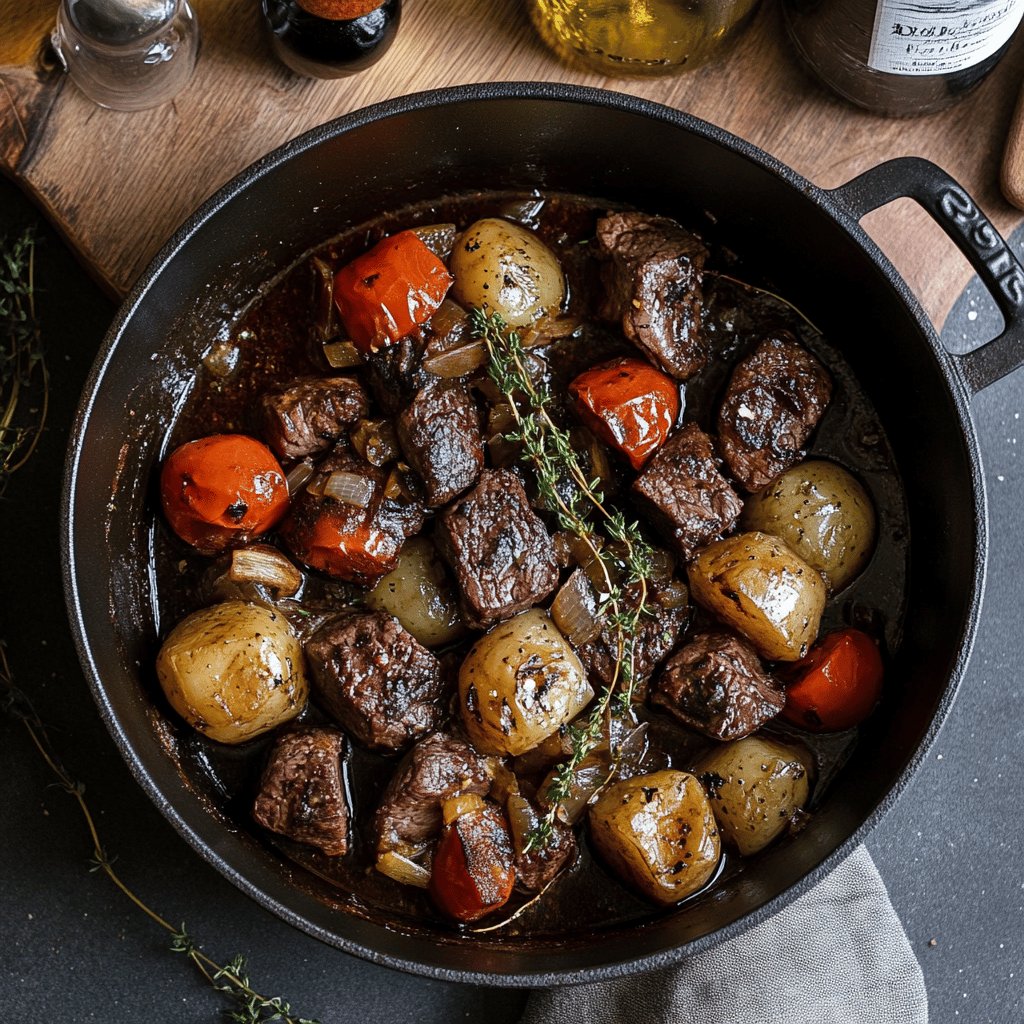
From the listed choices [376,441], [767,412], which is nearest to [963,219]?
[767,412]

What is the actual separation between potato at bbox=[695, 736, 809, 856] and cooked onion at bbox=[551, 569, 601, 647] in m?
0.37

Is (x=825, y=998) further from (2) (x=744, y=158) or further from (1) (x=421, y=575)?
(2) (x=744, y=158)

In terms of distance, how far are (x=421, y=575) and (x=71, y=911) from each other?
3.74 ft

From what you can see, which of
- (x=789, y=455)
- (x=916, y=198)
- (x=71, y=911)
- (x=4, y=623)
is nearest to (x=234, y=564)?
(x=4, y=623)

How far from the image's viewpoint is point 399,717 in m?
2.31

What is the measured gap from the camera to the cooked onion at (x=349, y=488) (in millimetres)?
2322

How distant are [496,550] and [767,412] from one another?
2.14ft

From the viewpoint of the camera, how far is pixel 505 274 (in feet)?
7.90

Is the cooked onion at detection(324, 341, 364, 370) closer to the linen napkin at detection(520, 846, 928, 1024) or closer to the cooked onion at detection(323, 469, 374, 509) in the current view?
the cooked onion at detection(323, 469, 374, 509)

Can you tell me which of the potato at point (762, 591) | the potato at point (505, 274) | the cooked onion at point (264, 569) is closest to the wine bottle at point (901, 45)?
the potato at point (505, 274)

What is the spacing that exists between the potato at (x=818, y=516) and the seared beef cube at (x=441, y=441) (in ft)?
2.03

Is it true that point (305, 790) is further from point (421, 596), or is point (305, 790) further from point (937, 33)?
point (937, 33)

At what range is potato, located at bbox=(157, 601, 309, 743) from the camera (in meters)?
2.24

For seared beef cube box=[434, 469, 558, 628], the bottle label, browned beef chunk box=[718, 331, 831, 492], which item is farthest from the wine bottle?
seared beef cube box=[434, 469, 558, 628]
